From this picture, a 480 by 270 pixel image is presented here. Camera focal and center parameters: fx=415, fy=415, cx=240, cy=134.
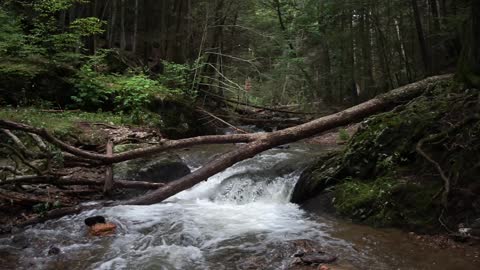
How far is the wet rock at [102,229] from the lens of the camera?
21.2ft

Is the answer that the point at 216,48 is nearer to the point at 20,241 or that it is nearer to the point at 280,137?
the point at 280,137

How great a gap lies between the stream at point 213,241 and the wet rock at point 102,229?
12cm

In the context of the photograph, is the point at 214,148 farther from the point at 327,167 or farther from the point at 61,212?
the point at 61,212

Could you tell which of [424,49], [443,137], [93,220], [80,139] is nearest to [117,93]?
[80,139]

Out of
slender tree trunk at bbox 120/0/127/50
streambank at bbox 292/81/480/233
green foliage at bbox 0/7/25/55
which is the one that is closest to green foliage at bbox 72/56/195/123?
green foliage at bbox 0/7/25/55

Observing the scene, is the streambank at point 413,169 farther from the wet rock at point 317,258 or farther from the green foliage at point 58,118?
the green foliage at point 58,118

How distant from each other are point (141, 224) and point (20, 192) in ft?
7.71

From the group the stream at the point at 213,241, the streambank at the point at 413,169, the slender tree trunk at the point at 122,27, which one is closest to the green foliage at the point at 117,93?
the slender tree trunk at the point at 122,27

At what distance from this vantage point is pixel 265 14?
24.6 metres

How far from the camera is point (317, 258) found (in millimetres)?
5188

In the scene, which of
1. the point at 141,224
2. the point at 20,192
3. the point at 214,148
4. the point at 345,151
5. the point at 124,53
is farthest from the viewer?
the point at 124,53

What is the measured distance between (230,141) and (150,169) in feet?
7.04

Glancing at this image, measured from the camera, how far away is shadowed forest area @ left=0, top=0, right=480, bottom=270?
18.9 feet

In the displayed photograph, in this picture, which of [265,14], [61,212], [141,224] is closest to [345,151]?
[141,224]
